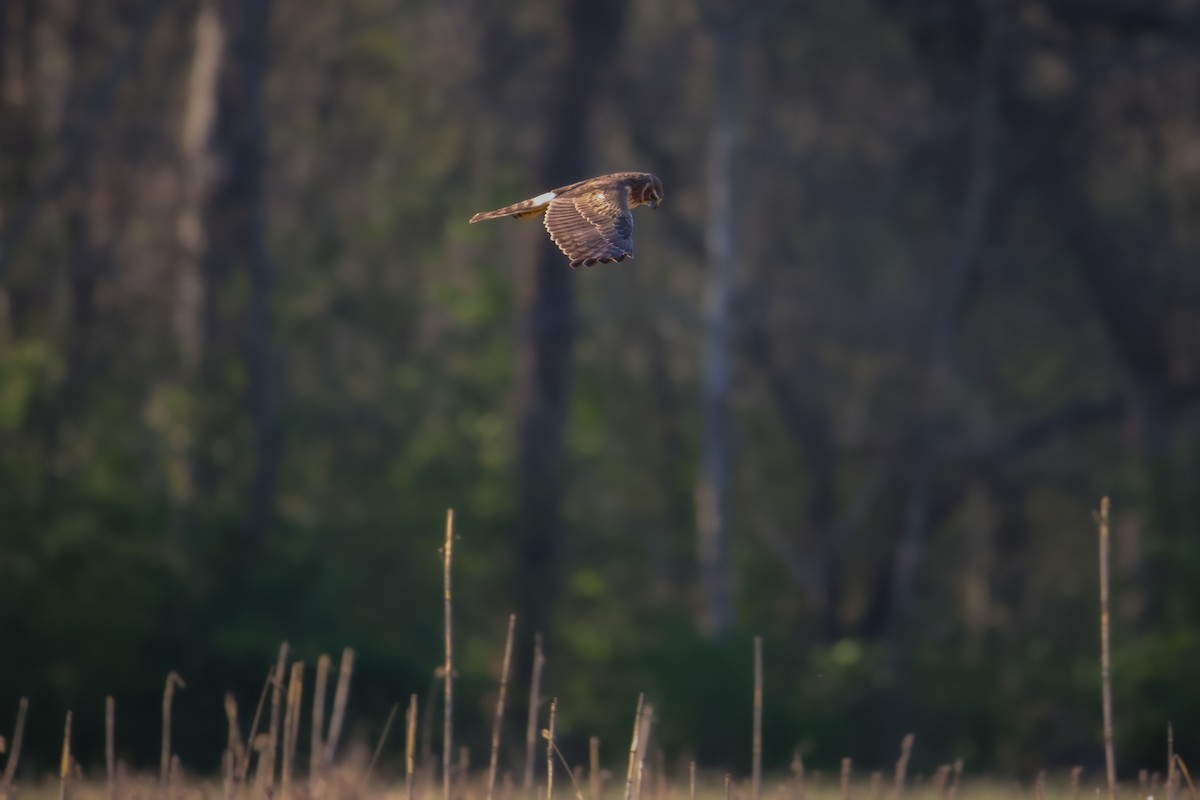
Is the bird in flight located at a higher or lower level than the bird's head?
lower

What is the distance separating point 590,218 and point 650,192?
1568 millimetres

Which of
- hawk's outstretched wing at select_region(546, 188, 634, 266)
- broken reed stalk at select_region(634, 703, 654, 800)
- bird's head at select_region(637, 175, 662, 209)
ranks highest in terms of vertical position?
bird's head at select_region(637, 175, 662, 209)

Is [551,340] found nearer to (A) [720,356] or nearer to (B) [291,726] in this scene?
(A) [720,356]

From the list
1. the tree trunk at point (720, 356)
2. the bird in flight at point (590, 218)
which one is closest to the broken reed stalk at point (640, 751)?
the bird in flight at point (590, 218)

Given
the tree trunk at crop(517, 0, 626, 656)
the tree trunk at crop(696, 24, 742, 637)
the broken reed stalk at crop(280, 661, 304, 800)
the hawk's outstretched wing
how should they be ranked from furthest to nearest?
the tree trunk at crop(696, 24, 742, 637) < the tree trunk at crop(517, 0, 626, 656) < the hawk's outstretched wing < the broken reed stalk at crop(280, 661, 304, 800)

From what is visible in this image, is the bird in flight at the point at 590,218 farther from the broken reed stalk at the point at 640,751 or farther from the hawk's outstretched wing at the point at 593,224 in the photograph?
the broken reed stalk at the point at 640,751

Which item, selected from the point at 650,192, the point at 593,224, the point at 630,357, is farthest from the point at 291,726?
the point at 630,357

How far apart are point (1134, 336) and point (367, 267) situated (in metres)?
10.8

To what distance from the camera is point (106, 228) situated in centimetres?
2420

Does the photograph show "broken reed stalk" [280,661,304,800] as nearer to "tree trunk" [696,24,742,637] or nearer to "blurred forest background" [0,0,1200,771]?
"blurred forest background" [0,0,1200,771]

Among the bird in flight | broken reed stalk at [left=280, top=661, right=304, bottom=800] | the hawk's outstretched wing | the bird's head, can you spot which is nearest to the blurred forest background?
the bird's head

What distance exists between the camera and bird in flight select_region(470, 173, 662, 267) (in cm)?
650

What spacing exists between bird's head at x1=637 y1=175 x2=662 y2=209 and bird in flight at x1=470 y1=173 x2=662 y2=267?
28 centimetres

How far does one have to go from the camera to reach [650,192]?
28.5 ft
